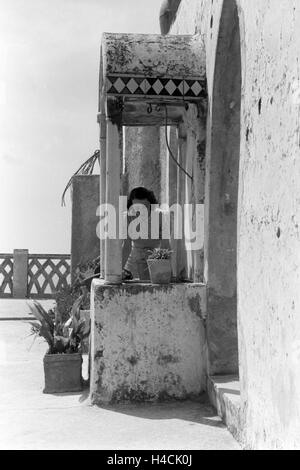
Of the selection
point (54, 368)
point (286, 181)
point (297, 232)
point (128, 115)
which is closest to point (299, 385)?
point (297, 232)

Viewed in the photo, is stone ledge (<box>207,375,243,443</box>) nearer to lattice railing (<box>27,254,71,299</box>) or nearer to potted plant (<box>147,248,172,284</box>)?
potted plant (<box>147,248,172,284</box>)

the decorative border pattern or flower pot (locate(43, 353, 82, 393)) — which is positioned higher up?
the decorative border pattern

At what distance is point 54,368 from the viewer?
643cm

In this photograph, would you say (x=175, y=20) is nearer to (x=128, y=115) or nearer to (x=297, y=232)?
(x=128, y=115)

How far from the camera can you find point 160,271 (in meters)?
6.12

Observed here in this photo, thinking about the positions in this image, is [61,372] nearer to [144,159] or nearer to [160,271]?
[160,271]

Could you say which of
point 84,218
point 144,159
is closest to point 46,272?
point 84,218

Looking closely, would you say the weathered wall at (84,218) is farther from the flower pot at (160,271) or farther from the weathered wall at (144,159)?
the flower pot at (160,271)

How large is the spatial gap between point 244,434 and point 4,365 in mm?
4027

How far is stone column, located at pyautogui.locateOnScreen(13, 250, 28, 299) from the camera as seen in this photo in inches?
610

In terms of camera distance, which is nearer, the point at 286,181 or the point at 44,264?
the point at 286,181

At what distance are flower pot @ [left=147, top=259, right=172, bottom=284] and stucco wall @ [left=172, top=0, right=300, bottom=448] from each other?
144 centimetres

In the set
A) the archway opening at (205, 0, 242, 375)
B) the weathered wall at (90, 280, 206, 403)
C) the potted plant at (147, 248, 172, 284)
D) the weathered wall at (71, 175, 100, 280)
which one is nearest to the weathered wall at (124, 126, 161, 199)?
the weathered wall at (71, 175, 100, 280)

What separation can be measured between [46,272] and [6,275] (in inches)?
38.5
